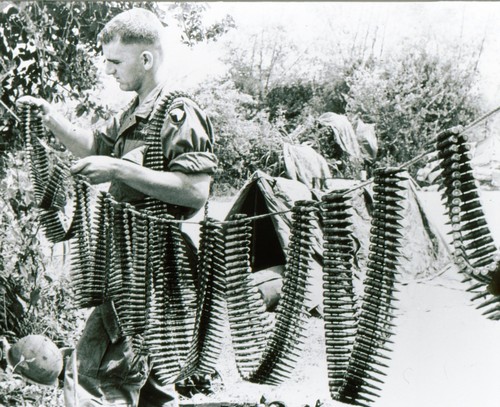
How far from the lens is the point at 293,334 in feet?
6.68

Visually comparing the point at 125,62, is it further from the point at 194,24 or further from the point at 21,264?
the point at 194,24

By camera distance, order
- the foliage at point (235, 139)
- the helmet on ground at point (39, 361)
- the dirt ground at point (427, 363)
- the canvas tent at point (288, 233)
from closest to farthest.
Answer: the helmet on ground at point (39, 361), the dirt ground at point (427, 363), the canvas tent at point (288, 233), the foliage at point (235, 139)

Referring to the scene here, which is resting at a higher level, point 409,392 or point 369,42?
point 369,42

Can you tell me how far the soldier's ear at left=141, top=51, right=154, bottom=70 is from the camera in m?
2.47

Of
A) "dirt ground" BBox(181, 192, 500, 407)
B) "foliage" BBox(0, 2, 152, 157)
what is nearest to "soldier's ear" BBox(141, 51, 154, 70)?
"foliage" BBox(0, 2, 152, 157)

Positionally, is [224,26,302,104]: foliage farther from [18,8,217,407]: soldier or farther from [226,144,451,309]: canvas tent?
[18,8,217,407]: soldier

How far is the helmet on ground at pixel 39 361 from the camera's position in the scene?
9.87ft

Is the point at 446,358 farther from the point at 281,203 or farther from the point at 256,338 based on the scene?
the point at 256,338

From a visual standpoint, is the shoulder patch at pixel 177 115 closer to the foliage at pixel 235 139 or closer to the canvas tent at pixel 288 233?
the canvas tent at pixel 288 233

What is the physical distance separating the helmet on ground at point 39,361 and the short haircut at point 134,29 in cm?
146

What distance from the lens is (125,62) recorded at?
8.10 ft

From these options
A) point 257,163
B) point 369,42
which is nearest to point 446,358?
point 257,163

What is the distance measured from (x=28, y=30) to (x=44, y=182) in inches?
47.7

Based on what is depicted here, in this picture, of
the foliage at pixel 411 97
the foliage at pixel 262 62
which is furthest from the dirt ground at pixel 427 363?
the foliage at pixel 262 62
